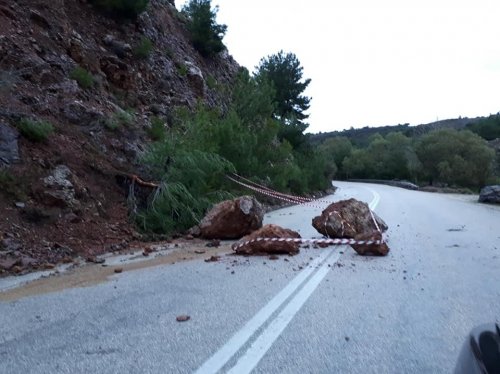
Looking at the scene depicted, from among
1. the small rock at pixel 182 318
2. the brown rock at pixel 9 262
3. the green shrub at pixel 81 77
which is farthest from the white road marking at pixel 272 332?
the green shrub at pixel 81 77

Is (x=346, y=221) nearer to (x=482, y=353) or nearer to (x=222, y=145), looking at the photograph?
(x=222, y=145)

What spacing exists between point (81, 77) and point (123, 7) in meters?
6.64

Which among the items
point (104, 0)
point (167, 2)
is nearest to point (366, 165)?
point (167, 2)

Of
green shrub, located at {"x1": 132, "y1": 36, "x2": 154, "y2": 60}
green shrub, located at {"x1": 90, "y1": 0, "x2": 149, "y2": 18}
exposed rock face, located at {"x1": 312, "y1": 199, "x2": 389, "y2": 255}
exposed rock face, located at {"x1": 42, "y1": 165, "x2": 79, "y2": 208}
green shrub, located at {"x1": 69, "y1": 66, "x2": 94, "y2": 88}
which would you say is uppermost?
green shrub, located at {"x1": 90, "y1": 0, "x2": 149, "y2": 18}

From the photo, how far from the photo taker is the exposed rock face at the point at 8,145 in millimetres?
10031

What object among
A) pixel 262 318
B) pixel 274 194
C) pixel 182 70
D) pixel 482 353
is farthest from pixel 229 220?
pixel 182 70

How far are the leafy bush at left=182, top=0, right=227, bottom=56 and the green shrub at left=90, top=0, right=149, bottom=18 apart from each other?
21.8 feet

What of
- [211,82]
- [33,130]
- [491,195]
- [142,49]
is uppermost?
[142,49]

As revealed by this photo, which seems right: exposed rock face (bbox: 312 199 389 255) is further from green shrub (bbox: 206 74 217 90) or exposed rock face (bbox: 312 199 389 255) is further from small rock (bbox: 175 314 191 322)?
green shrub (bbox: 206 74 217 90)

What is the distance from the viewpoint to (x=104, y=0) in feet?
65.5

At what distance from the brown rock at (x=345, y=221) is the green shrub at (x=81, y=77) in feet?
25.2

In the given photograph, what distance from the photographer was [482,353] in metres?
1.99

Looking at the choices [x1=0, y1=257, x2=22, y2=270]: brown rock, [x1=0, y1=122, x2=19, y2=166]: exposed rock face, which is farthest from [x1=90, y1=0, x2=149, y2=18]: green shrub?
[x1=0, y1=257, x2=22, y2=270]: brown rock

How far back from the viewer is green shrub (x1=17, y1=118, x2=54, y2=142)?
10898 mm
